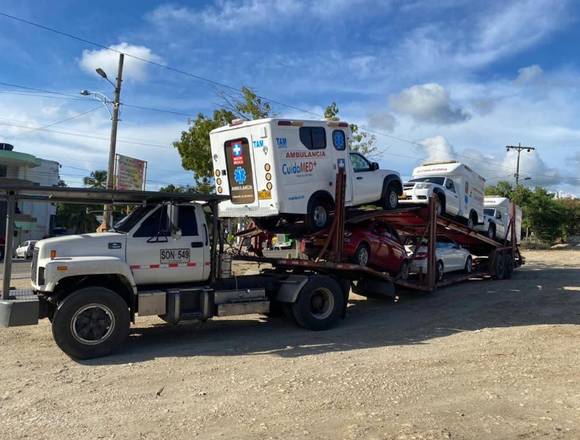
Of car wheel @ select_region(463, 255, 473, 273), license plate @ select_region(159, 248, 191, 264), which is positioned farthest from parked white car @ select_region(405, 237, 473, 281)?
license plate @ select_region(159, 248, 191, 264)

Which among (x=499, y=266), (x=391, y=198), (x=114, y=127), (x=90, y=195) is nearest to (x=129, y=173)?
(x=114, y=127)

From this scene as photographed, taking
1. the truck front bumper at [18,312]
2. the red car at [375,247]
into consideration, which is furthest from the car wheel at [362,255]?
the truck front bumper at [18,312]

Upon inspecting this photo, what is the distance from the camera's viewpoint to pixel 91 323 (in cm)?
798

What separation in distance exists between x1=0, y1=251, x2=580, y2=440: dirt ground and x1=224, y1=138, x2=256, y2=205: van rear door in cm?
249

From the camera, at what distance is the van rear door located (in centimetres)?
1055

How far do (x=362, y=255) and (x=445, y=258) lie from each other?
526 cm

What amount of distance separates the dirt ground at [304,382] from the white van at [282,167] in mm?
2265

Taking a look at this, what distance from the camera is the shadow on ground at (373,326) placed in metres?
8.67

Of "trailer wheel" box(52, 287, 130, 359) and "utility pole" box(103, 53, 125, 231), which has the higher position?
"utility pole" box(103, 53, 125, 231)

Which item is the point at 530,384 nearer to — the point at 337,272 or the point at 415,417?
the point at 415,417

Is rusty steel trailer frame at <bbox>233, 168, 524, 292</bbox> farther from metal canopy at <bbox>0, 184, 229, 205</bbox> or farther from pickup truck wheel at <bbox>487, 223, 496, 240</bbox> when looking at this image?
metal canopy at <bbox>0, 184, 229, 205</bbox>

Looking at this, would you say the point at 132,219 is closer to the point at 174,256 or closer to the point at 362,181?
the point at 174,256

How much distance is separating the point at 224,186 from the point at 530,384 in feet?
21.7

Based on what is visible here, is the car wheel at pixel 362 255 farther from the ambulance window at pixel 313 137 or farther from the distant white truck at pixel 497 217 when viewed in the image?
the distant white truck at pixel 497 217
